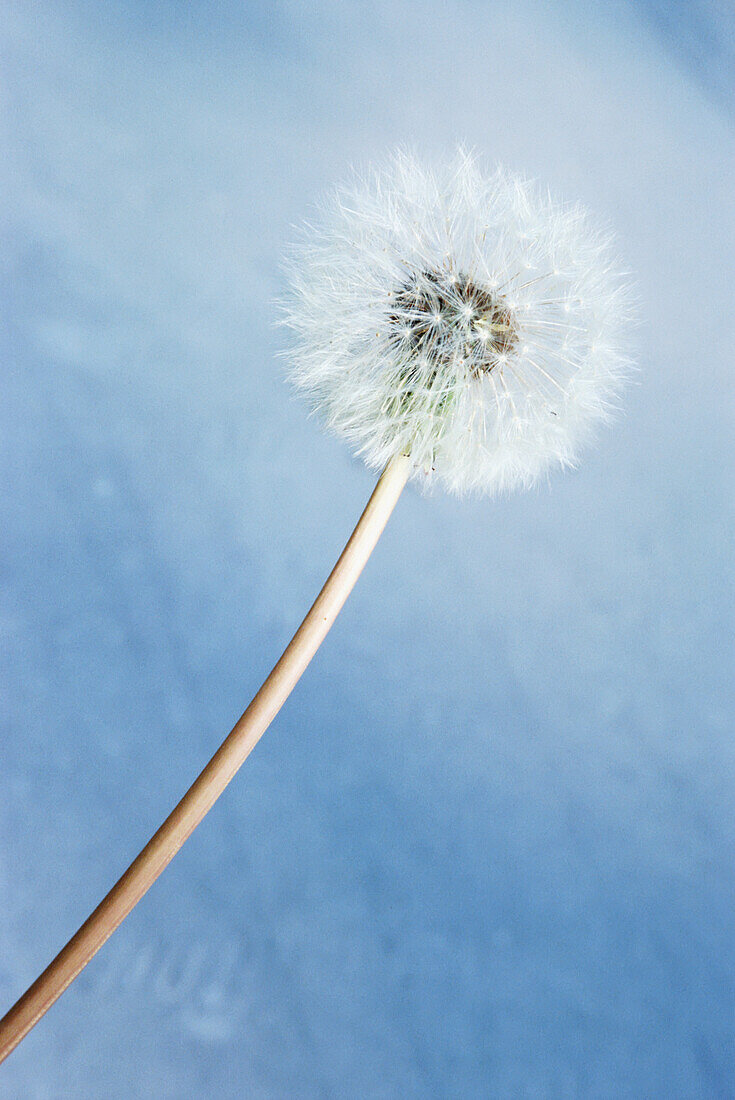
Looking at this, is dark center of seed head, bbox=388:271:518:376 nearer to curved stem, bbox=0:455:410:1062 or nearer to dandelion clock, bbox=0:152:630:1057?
dandelion clock, bbox=0:152:630:1057

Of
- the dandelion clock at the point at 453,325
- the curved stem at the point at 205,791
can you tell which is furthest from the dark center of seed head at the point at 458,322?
the curved stem at the point at 205,791

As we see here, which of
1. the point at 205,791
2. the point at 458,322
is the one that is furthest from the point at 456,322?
the point at 205,791

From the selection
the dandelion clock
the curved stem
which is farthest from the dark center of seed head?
the curved stem

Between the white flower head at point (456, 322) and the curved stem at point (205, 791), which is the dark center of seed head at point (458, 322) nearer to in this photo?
the white flower head at point (456, 322)

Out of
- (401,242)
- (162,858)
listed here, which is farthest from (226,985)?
(401,242)

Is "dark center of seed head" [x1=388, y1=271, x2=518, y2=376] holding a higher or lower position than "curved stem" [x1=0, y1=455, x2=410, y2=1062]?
higher

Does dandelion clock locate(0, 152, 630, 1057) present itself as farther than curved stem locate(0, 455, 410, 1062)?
Yes

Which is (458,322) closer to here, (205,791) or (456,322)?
(456,322)
